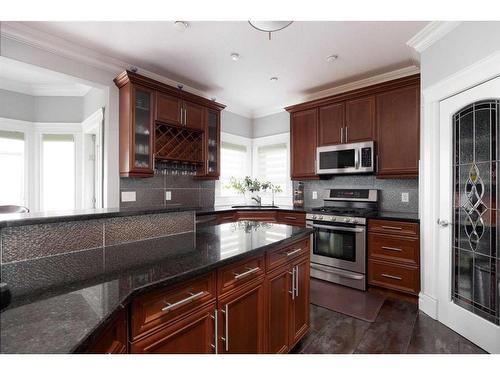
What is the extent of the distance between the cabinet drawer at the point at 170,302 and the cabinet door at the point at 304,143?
3.07 m

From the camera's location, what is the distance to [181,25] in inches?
92.5

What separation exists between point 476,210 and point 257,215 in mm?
2594

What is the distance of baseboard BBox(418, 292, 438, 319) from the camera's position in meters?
2.41

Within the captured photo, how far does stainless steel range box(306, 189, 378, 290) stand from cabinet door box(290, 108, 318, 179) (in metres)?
0.74

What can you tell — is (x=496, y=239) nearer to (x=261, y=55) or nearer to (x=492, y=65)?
(x=492, y=65)

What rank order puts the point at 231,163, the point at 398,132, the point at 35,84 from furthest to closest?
the point at 231,163 < the point at 35,84 < the point at 398,132

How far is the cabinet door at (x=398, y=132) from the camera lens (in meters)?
2.98

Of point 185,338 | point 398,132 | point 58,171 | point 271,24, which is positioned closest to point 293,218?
point 398,132

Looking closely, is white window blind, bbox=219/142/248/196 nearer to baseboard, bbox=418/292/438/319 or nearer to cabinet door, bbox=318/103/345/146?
cabinet door, bbox=318/103/345/146

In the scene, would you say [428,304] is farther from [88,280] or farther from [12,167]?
[12,167]

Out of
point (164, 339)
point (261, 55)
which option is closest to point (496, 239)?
point (164, 339)

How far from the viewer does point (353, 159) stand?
11.3 feet

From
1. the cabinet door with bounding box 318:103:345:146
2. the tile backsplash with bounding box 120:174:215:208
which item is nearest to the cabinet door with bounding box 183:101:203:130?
the tile backsplash with bounding box 120:174:215:208

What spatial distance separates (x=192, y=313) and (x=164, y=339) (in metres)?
0.14
